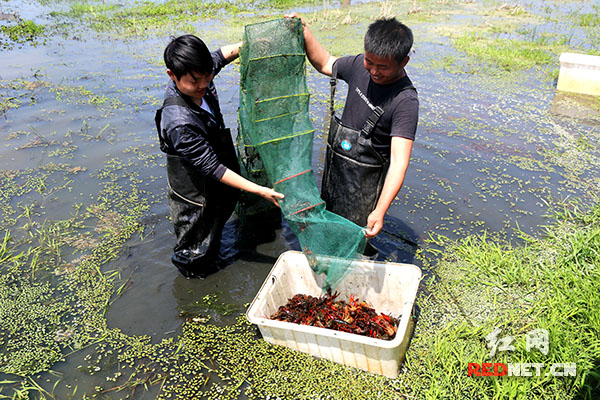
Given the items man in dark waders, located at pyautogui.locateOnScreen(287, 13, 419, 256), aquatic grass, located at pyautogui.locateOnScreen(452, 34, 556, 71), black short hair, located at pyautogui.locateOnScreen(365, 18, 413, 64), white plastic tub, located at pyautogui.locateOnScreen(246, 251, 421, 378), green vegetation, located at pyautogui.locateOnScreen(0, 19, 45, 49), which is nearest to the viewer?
black short hair, located at pyautogui.locateOnScreen(365, 18, 413, 64)

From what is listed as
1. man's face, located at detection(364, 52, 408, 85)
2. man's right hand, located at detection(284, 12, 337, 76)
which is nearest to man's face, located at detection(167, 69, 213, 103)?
man's right hand, located at detection(284, 12, 337, 76)

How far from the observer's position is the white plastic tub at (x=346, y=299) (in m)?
2.72

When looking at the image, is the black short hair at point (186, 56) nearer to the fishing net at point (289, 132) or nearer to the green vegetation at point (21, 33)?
the fishing net at point (289, 132)

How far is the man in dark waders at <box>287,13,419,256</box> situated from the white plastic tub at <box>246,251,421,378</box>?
0.48m

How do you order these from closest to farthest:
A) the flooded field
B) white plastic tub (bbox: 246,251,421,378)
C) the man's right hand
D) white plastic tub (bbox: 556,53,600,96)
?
1. white plastic tub (bbox: 246,251,421,378)
2. the flooded field
3. the man's right hand
4. white plastic tub (bbox: 556,53,600,96)

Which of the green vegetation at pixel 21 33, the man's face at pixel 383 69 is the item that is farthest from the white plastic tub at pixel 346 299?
the green vegetation at pixel 21 33

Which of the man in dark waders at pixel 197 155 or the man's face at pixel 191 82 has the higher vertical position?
the man's face at pixel 191 82

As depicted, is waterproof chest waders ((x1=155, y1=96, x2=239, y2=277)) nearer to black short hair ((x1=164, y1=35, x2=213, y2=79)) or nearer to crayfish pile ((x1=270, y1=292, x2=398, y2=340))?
black short hair ((x1=164, y1=35, x2=213, y2=79))

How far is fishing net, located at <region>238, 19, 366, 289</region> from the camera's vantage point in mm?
3080

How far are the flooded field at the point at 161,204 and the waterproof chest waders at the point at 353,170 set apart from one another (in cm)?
115

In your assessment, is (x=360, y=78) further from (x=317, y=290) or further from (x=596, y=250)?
(x=596, y=250)

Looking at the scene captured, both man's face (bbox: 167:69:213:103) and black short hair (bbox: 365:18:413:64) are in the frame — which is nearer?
black short hair (bbox: 365:18:413:64)

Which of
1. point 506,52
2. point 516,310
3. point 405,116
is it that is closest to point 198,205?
point 405,116

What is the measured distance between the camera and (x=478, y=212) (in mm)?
4816
